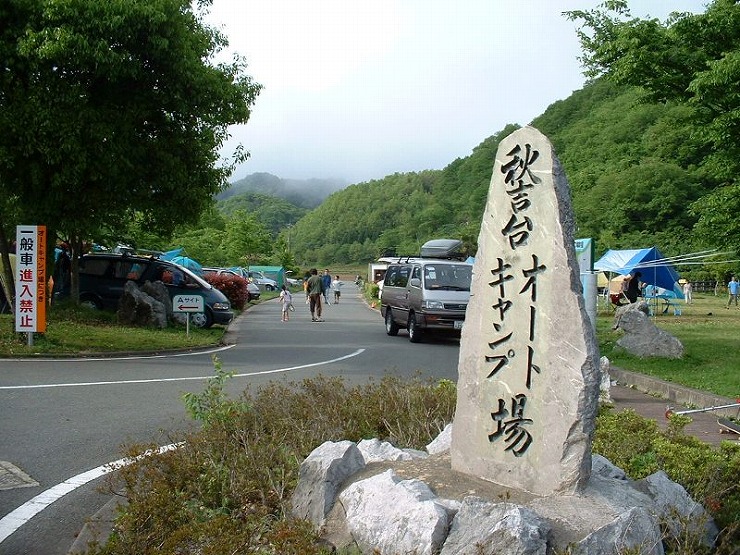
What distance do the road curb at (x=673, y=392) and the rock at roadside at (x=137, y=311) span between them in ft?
37.3

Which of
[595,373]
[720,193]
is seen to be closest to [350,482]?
[595,373]

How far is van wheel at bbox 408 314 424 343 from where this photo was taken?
1912cm

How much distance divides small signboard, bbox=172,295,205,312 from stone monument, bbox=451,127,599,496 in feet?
46.9

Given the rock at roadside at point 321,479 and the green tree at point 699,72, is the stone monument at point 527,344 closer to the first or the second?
the rock at roadside at point 321,479

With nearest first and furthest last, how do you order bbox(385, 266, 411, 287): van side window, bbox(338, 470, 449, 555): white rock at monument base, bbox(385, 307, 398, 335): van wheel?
bbox(338, 470, 449, 555): white rock at monument base
bbox(385, 266, 411, 287): van side window
bbox(385, 307, 398, 335): van wheel

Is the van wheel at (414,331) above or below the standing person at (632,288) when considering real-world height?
below

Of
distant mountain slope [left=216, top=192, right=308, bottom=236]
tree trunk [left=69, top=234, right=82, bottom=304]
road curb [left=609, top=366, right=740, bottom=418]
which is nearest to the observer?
road curb [left=609, top=366, right=740, bottom=418]

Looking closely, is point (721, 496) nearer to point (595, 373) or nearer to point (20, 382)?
point (595, 373)

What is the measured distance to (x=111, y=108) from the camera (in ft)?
51.2

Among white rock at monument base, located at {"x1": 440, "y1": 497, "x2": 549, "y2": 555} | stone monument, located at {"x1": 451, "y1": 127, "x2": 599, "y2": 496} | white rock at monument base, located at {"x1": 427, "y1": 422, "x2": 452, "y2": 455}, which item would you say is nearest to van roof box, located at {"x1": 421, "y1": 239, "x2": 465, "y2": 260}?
white rock at monument base, located at {"x1": 427, "y1": 422, "x2": 452, "y2": 455}

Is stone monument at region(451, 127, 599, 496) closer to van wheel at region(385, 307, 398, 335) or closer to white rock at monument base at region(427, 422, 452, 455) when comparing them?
white rock at monument base at region(427, 422, 452, 455)

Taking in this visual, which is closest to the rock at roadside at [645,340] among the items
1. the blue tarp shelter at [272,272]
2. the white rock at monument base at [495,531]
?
the white rock at monument base at [495,531]

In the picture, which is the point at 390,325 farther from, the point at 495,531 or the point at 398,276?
the point at 495,531

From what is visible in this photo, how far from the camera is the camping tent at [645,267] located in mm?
30453
